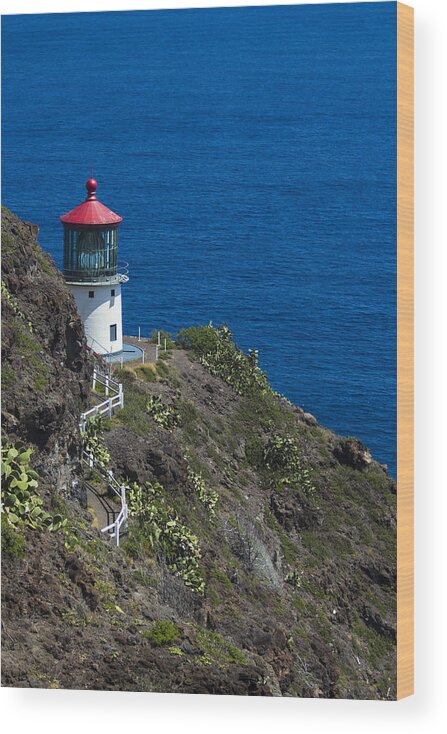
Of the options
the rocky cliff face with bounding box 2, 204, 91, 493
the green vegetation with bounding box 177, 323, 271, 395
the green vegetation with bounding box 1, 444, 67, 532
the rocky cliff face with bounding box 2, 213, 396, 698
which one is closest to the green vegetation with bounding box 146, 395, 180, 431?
the rocky cliff face with bounding box 2, 213, 396, 698

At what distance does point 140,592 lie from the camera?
21594 mm

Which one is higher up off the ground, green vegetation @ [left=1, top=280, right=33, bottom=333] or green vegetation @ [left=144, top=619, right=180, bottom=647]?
green vegetation @ [left=1, top=280, right=33, bottom=333]

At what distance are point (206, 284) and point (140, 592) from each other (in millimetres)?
8618

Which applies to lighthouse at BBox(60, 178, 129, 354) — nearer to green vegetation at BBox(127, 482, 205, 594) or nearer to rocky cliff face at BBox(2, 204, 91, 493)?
rocky cliff face at BBox(2, 204, 91, 493)

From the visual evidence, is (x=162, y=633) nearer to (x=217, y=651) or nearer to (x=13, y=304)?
(x=217, y=651)

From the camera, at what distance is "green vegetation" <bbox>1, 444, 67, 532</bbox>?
20.8 metres

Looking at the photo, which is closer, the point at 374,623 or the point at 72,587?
the point at 72,587

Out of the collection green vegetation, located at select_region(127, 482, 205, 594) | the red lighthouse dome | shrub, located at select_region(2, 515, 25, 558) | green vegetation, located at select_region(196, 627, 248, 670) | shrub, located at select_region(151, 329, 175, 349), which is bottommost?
green vegetation, located at select_region(196, 627, 248, 670)

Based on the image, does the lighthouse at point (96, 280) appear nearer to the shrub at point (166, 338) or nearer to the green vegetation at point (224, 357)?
the shrub at point (166, 338)

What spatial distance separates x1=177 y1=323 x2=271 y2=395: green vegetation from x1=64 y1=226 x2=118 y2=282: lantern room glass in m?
1.97

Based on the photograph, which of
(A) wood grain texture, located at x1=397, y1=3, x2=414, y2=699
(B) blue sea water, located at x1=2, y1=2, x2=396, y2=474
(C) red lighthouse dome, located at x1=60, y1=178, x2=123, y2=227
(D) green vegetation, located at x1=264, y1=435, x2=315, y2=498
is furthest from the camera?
(C) red lighthouse dome, located at x1=60, y1=178, x2=123, y2=227

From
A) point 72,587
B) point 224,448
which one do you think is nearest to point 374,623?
point 72,587

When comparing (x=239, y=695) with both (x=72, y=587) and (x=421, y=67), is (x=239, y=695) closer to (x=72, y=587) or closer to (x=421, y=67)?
(x=72, y=587)

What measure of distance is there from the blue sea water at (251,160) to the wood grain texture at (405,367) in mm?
387
